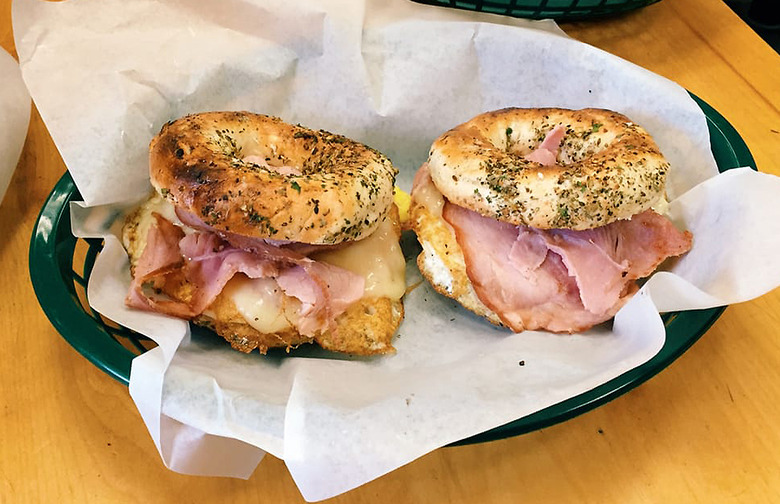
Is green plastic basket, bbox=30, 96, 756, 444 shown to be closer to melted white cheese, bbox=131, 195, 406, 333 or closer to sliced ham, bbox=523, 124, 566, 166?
melted white cheese, bbox=131, 195, 406, 333

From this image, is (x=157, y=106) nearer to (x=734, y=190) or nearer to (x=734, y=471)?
(x=734, y=190)

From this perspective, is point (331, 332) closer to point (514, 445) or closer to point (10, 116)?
point (514, 445)

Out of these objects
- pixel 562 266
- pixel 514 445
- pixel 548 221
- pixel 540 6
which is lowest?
pixel 514 445

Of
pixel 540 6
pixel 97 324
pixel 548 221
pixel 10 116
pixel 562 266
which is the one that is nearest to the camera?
pixel 97 324

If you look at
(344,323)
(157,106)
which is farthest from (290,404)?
(157,106)

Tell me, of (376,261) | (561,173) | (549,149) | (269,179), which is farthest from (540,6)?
(269,179)

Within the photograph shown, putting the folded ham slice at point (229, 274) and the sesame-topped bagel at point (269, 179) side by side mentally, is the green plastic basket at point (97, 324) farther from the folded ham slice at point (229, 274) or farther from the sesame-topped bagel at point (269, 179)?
the sesame-topped bagel at point (269, 179)

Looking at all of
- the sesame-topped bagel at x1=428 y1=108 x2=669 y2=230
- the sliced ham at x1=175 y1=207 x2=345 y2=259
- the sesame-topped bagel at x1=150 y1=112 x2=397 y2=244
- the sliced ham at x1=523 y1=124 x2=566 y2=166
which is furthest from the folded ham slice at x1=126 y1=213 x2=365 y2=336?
the sliced ham at x1=523 y1=124 x2=566 y2=166
